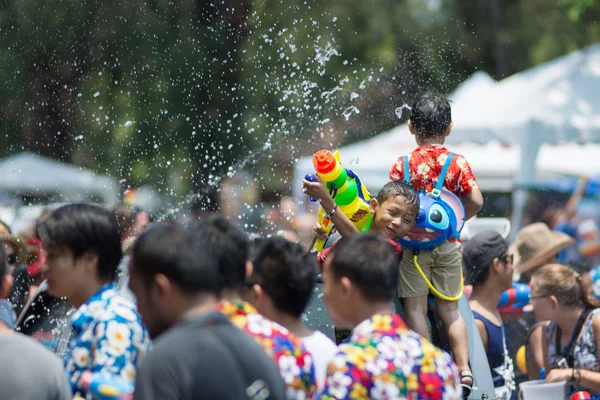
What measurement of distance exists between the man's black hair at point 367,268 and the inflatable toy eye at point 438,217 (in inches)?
62.1

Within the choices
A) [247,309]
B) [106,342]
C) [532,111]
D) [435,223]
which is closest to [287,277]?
[247,309]

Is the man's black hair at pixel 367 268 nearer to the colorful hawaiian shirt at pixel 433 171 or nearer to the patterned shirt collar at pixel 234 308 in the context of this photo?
the patterned shirt collar at pixel 234 308

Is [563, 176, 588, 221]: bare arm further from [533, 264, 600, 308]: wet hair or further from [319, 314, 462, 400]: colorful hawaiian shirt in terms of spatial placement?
[319, 314, 462, 400]: colorful hawaiian shirt

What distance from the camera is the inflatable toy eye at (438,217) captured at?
5.30m

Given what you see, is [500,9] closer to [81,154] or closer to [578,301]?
[81,154]

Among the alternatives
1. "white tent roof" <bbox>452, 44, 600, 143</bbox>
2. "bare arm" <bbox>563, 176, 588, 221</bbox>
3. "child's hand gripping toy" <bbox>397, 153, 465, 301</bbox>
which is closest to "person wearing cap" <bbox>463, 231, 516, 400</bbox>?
"child's hand gripping toy" <bbox>397, 153, 465, 301</bbox>

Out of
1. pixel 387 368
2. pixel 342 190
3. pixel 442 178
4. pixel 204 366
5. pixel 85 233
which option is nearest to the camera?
pixel 204 366

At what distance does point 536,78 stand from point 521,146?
106cm

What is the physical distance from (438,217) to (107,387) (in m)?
2.37

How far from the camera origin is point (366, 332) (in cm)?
359

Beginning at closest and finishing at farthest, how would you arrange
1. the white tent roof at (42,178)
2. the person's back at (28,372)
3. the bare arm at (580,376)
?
the person's back at (28,372) → the bare arm at (580,376) → the white tent roof at (42,178)

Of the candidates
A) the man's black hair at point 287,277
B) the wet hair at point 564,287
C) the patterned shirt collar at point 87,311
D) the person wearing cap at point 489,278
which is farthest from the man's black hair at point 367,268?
the wet hair at point 564,287

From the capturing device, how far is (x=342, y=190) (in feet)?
17.0

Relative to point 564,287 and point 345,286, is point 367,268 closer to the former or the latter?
point 345,286
